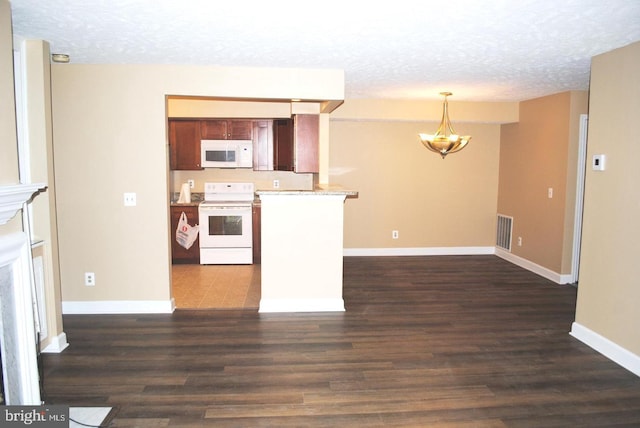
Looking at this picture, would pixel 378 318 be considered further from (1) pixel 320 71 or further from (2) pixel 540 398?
(1) pixel 320 71

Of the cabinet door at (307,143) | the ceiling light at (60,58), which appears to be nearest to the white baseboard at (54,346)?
the ceiling light at (60,58)

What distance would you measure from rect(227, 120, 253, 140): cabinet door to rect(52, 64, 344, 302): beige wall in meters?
2.16

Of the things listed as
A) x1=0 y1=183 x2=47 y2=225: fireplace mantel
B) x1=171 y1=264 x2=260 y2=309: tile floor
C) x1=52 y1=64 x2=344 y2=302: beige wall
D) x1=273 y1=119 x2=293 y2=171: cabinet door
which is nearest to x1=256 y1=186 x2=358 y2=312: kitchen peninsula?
x1=171 y1=264 x2=260 y2=309: tile floor

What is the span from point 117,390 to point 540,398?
8.89 ft

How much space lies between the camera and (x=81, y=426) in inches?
97.6

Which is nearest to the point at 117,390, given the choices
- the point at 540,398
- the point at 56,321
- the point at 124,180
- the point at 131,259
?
the point at 56,321

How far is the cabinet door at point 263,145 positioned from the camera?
6.30 m

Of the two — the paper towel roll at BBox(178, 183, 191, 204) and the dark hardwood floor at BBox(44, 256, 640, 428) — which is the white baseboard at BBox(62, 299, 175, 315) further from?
the paper towel roll at BBox(178, 183, 191, 204)

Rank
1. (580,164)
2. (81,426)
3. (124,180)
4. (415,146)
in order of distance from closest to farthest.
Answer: (81,426)
(124,180)
(580,164)
(415,146)

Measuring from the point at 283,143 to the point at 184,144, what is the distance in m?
1.42

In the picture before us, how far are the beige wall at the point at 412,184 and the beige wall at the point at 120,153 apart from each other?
266 cm

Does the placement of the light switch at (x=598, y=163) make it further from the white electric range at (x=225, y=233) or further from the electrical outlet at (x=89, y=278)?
the electrical outlet at (x=89, y=278)

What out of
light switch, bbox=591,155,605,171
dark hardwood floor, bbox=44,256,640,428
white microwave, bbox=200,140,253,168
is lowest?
dark hardwood floor, bbox=44,256,640,428

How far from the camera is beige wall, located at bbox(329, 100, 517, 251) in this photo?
6801 millimetres
